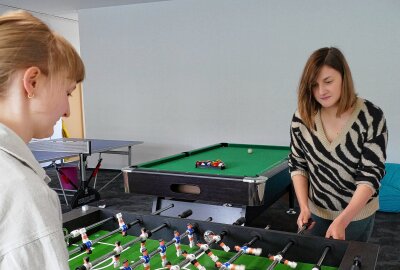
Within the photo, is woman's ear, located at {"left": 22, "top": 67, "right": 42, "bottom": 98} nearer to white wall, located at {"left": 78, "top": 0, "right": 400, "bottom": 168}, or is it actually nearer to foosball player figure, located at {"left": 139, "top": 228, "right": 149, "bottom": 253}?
foosball player figure, located at {"left": 139, "top": 228, "right": 149, "bottom": 253}

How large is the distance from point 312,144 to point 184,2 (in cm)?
440

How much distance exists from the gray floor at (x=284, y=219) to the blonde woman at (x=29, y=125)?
9.16 feet

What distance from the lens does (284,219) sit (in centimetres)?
411

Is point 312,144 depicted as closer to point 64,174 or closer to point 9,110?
point 9,110

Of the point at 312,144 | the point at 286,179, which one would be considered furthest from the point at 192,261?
the point at 286,179

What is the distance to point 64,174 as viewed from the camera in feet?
16.0

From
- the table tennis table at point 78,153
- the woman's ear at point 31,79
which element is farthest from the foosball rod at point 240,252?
the table tennis table at point 78,153

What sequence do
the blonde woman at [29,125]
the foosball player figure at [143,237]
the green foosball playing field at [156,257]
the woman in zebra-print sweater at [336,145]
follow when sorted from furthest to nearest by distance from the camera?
the woman in zebra-print sweater at [336,145], the foosball player figure at [143,237], the green foosball playing field at [156,257], the blonde woman at [29,125]

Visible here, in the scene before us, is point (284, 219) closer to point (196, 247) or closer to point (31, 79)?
point (196, 247)

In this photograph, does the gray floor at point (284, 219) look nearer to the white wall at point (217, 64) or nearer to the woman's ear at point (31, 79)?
Result: the white wall at point (217, 64)

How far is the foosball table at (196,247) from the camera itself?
4.07 ft

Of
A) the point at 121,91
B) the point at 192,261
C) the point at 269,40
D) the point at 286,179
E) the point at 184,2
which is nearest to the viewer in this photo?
the point at 192,261

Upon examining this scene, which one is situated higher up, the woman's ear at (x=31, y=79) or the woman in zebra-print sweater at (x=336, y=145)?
the woman's ear at (x=31, y=79)

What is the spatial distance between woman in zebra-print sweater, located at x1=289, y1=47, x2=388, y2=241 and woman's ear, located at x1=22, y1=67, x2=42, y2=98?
4.42 ft
